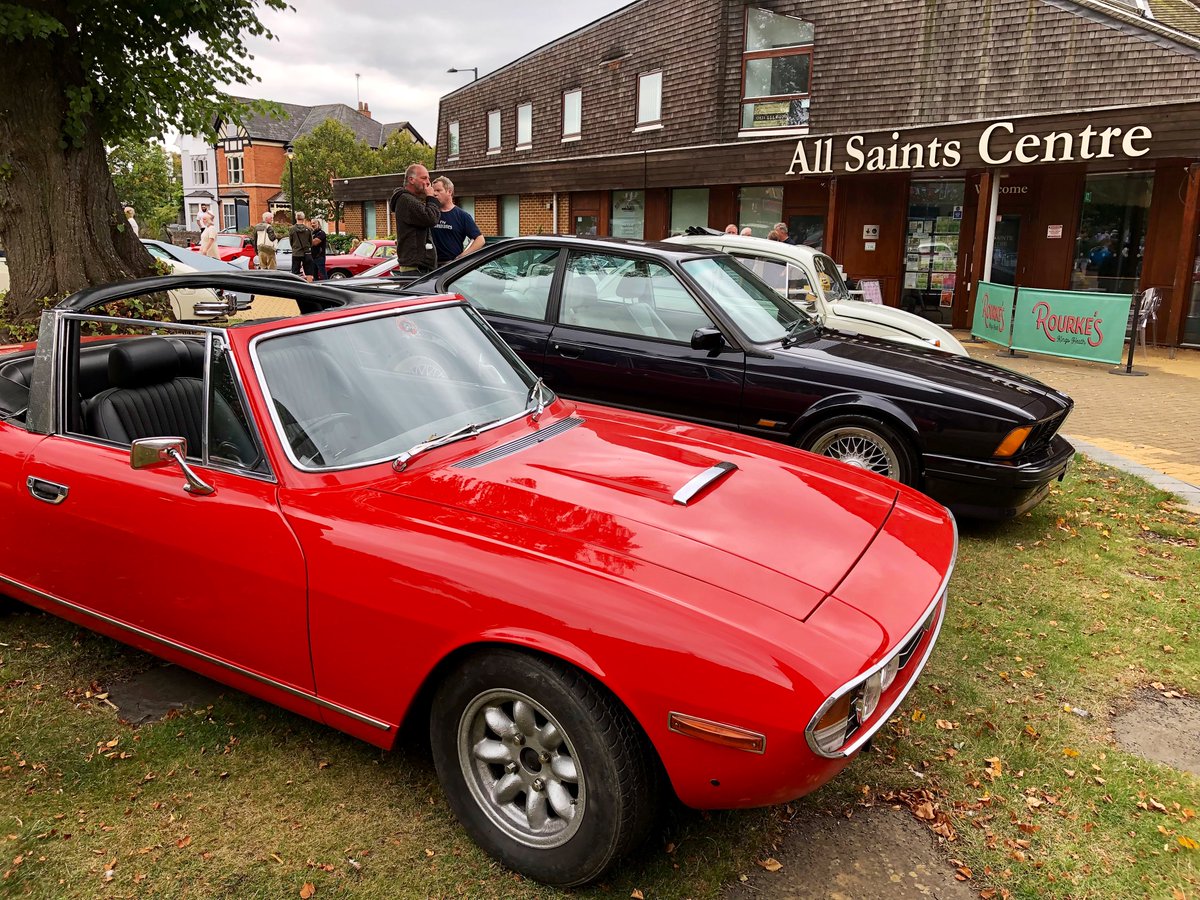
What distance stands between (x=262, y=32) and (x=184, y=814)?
9965 millimetres

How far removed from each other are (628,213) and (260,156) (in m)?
54.5

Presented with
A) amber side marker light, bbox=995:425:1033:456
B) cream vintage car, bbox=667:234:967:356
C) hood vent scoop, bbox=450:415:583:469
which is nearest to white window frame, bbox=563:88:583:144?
cream vintage car, bbox=667:234:967:356

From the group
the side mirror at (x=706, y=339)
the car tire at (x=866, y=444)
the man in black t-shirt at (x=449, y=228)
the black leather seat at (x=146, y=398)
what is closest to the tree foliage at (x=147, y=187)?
the man in black t-shirt at (x=449, y=228)

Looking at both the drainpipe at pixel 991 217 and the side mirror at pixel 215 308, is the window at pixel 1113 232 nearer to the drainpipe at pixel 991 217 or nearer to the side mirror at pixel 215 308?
the drainpipe at pixel 991 217

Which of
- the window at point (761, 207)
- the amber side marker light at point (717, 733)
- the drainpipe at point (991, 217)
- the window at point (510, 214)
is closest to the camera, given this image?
the amber side marker light at point (717, 733)

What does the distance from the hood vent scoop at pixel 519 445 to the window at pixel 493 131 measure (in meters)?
26.8

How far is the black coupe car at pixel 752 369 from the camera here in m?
5.16

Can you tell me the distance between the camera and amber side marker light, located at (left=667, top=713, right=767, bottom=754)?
2090mm

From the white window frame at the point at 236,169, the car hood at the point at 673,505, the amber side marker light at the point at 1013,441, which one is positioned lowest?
the amber side marker light at the point at 1013,441

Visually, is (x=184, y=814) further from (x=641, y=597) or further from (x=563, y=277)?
(x=563, y=277)

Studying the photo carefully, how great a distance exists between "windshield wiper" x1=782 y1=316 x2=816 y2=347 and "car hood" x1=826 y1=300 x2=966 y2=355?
92.8 inches

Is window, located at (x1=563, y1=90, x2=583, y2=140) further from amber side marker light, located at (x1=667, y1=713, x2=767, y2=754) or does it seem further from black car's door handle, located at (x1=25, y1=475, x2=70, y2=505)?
amber side marker light, located at (x1=667, y1=713, x2=767, y2=754)

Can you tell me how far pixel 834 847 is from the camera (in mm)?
2686

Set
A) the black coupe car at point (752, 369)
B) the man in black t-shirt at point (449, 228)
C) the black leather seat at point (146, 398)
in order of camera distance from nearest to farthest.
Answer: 1. the black leather seat at point (146, 398)
2. the black coupe car at point (752, 369)
3. the man in black t-shirt at point (449, 228)
